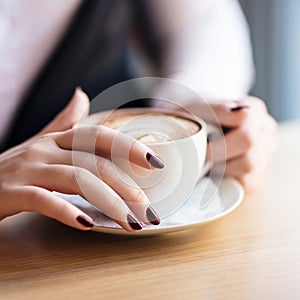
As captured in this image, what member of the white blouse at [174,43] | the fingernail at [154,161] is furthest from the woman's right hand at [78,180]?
the white blouse at [174,43]

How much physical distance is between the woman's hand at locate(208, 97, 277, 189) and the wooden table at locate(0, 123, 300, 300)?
53 mm

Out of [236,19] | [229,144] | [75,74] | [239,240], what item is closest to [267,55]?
[236,19]

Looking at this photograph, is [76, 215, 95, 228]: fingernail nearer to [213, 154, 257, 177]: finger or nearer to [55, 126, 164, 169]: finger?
[55, 126, 164, 169]: finger

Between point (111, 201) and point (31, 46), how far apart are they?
0.47 metres

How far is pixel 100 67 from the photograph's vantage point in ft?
3.32

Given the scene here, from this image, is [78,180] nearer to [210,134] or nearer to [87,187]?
[87,187]

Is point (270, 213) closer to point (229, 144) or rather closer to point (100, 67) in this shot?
point (229, 144)

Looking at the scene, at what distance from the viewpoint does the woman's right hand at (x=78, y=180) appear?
0.52 meters

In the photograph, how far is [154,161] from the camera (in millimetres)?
528

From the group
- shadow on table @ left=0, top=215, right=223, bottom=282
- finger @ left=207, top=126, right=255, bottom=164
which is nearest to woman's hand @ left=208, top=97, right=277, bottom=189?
finger @ left=207, top=126, right=255, bottom=164

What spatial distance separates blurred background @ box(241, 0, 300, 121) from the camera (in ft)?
5.23

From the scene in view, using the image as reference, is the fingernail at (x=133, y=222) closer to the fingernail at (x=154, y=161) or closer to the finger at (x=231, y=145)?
the fingernail at (x=154, y=161)

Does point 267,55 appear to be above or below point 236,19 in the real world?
below

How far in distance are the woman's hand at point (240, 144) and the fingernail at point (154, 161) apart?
0.14 metres
